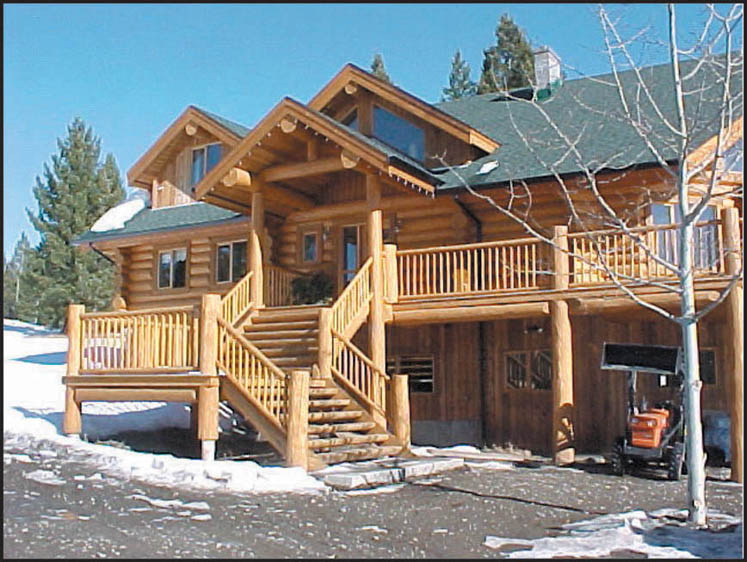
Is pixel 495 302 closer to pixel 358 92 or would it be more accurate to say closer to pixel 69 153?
pixel 358 92

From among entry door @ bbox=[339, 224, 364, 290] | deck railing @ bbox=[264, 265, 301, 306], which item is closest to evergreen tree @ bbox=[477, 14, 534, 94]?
entry door @ bbox=[339, 224, 364, 290]

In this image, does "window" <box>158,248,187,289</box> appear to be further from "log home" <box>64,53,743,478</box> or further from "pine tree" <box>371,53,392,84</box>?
"pine tree" <box>371,53,392,84</box>

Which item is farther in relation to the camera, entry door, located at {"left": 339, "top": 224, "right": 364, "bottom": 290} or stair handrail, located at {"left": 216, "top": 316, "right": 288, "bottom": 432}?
entry door, located at {"left": 339, "top": 224, "right": 364, "bottom": 290}

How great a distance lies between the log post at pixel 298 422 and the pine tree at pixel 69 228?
2780 centimetres

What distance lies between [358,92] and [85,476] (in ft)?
35.7

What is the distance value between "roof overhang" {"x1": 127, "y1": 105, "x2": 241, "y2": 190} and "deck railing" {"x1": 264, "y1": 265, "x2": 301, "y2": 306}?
4.34 m

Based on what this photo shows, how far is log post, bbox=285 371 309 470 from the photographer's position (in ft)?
40.0

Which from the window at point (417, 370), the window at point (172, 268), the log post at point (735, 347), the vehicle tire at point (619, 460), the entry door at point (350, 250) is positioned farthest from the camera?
the window at point (172, 268)

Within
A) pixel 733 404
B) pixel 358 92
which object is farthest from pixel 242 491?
pixel 358 92

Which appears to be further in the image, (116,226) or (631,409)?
(116,226)

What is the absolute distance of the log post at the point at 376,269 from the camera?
1598cm

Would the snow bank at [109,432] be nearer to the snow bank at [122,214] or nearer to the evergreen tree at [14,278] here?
the snow bank at [122,214]

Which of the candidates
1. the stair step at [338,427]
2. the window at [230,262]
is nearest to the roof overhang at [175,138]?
the window at [230,262]

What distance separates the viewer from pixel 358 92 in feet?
63.6
